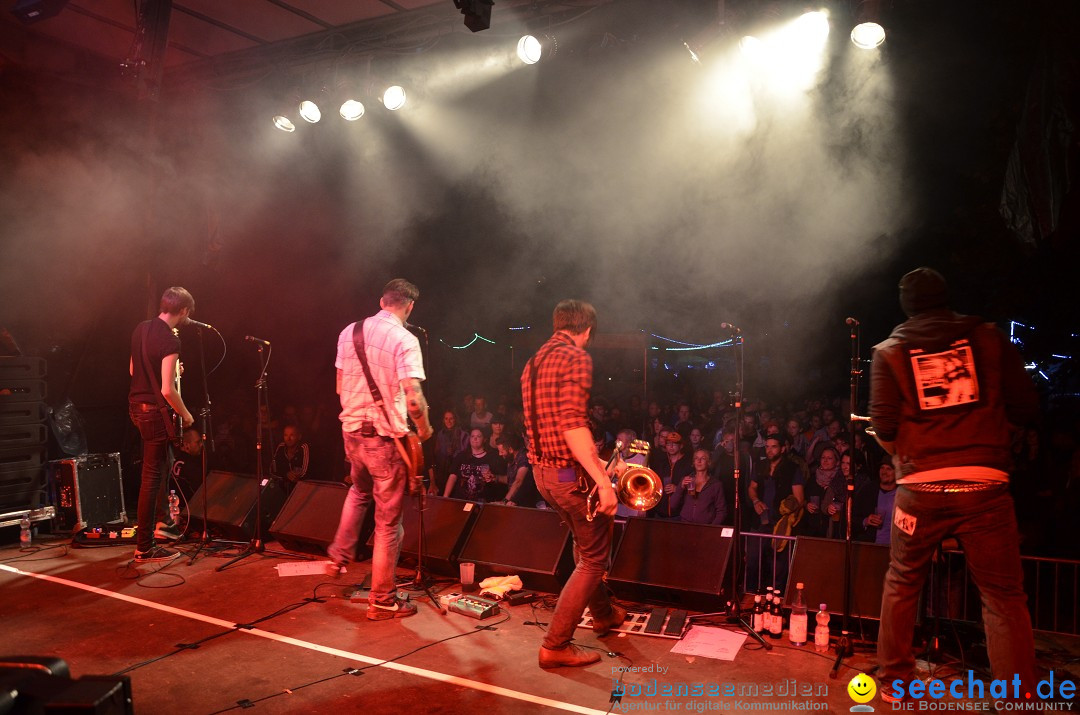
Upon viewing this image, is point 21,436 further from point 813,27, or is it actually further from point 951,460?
point 813,27

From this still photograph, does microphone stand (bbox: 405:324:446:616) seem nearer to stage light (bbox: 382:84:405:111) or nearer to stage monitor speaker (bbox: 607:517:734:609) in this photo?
stage monitor speaker (bbox: 607:517:734:609)

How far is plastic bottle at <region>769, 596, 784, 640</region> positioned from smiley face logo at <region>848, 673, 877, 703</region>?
2.35 ft

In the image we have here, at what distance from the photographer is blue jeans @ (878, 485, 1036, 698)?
9.64 ft

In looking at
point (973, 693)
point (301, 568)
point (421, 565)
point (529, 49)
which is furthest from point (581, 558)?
point (529, 49)

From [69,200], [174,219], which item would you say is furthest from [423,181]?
[69,200]

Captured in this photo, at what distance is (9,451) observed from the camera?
257 inches

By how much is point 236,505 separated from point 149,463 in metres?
1.02

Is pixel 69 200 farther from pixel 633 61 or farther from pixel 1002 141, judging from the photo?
pixel 1002 141

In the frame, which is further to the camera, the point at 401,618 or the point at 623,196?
the point at 623,196

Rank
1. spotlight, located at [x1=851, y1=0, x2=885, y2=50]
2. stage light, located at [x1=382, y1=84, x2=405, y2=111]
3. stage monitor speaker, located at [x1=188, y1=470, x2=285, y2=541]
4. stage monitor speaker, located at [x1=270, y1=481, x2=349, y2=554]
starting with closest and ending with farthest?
spotlight, located at [x1=851, y1=0, x2=885, y2=50]
stage monitor speaker, located at [x1=270, y1=481, x2=349, y2=554]
stage monitor speaker, located at [x1=188, y1=470, x2=285, y2=541]
stage light, located at [x1=382, y1=84, x2=405, y2=111]

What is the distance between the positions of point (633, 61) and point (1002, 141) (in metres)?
4.42

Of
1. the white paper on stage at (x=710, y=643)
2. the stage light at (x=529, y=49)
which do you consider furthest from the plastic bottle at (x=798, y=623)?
the stage light at (x=529, y=49)

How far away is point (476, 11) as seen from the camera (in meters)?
5.27

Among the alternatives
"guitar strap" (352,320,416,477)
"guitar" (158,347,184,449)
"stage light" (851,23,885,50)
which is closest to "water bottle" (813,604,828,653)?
"guitar strap" (352,320,416,477)
